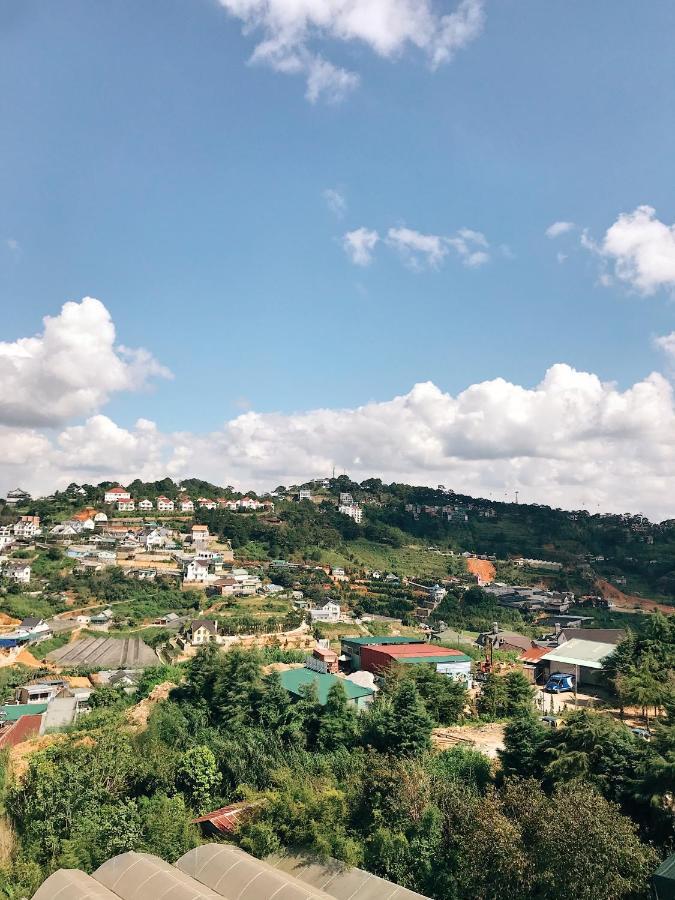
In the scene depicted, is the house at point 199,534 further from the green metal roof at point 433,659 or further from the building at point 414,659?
the green metal roof at point 433,659

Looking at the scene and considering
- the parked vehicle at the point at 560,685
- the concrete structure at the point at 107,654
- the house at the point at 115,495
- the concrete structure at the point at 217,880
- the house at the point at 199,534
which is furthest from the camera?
the house at the point at 115,495

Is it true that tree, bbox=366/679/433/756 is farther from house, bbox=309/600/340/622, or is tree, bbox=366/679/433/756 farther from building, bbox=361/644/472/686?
house, bbox=309/600/340/622

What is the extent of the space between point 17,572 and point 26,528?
628 inches

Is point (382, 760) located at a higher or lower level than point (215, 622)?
higher

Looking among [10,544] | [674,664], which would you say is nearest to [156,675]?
[674,664]

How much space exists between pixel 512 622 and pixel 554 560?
95.9 feet

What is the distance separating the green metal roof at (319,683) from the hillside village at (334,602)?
83mm

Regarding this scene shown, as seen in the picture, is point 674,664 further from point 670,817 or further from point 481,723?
point 670,817

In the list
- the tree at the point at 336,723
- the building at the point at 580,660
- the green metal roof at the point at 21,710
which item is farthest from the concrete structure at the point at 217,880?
the green metal roof at the point at 21,710

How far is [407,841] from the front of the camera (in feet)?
40.6

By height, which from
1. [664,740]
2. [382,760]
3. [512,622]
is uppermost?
[664,740]

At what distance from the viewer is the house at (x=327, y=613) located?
49.3m

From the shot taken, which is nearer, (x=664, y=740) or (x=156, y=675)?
(x=664, y=740)

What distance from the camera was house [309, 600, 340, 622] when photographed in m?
49.3
